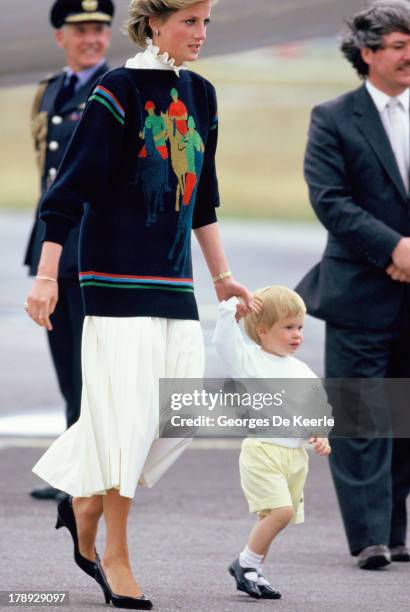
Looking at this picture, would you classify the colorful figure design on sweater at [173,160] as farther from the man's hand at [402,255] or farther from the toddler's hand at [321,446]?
the man's hand at [402,255]

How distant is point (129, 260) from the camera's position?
4.52 meters

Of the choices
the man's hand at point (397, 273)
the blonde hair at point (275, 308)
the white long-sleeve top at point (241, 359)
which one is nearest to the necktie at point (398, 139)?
the man's hand at point (397, 273)

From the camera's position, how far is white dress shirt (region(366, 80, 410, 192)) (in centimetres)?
575

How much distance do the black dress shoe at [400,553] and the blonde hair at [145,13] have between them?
2.13 meters

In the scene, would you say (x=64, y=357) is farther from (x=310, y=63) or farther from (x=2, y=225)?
(x=310, y=63)

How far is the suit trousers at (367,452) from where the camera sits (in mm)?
5664

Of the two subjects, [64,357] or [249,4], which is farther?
[249,4]

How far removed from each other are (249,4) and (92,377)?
272 inches

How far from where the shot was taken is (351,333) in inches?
227

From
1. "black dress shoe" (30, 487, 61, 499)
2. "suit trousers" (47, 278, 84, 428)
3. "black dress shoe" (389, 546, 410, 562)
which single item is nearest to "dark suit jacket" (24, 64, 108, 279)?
"suit trousers" (47, 278, 84, 428)

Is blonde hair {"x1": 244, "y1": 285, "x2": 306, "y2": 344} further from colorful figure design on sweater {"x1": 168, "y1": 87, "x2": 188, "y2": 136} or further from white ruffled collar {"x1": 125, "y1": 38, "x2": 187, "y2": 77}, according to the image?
white ruffled collar {"x1": 125, "y1": 38, "x2": 187, "y2": 77}

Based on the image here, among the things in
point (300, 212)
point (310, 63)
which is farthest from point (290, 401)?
point (310, 63)

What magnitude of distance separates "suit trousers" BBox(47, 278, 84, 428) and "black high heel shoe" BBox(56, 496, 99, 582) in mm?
2095

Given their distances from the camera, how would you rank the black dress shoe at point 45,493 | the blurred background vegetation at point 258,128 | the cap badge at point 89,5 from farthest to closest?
the blurred background vegetation at point 258,128 < the cap badge at point 89,5 < the black dress shoe at point 45,493
